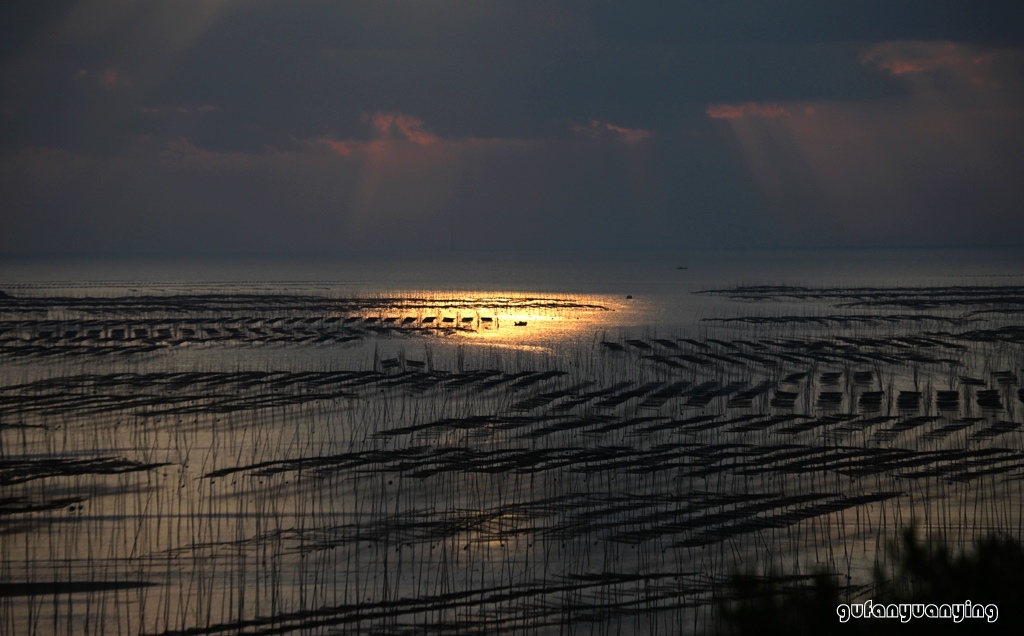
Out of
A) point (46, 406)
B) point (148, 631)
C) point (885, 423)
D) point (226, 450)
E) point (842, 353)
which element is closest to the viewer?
point (148, 631)

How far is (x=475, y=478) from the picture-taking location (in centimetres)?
1811

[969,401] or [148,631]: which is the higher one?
[969,401]

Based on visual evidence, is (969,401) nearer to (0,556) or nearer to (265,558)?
(265,558)

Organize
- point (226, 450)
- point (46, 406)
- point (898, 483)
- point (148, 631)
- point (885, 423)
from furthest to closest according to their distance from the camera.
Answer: point (46, 406) < point (885, 423) < point (226, 450) < point (898, 483) < point (148, 631)

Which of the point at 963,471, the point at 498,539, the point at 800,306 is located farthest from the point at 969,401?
the point at 800,306

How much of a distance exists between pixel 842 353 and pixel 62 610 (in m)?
29.7

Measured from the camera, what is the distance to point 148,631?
11672mm

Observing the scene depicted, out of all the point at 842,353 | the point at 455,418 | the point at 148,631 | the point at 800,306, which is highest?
the point at 800,306

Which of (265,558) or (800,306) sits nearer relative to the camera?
(265,558)

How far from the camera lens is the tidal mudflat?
12.6 m

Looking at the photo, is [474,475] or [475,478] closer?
[475,478]

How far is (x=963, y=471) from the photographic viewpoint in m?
18.4

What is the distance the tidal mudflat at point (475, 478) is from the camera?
12.6 metres

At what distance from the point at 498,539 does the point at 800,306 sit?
165 feet
